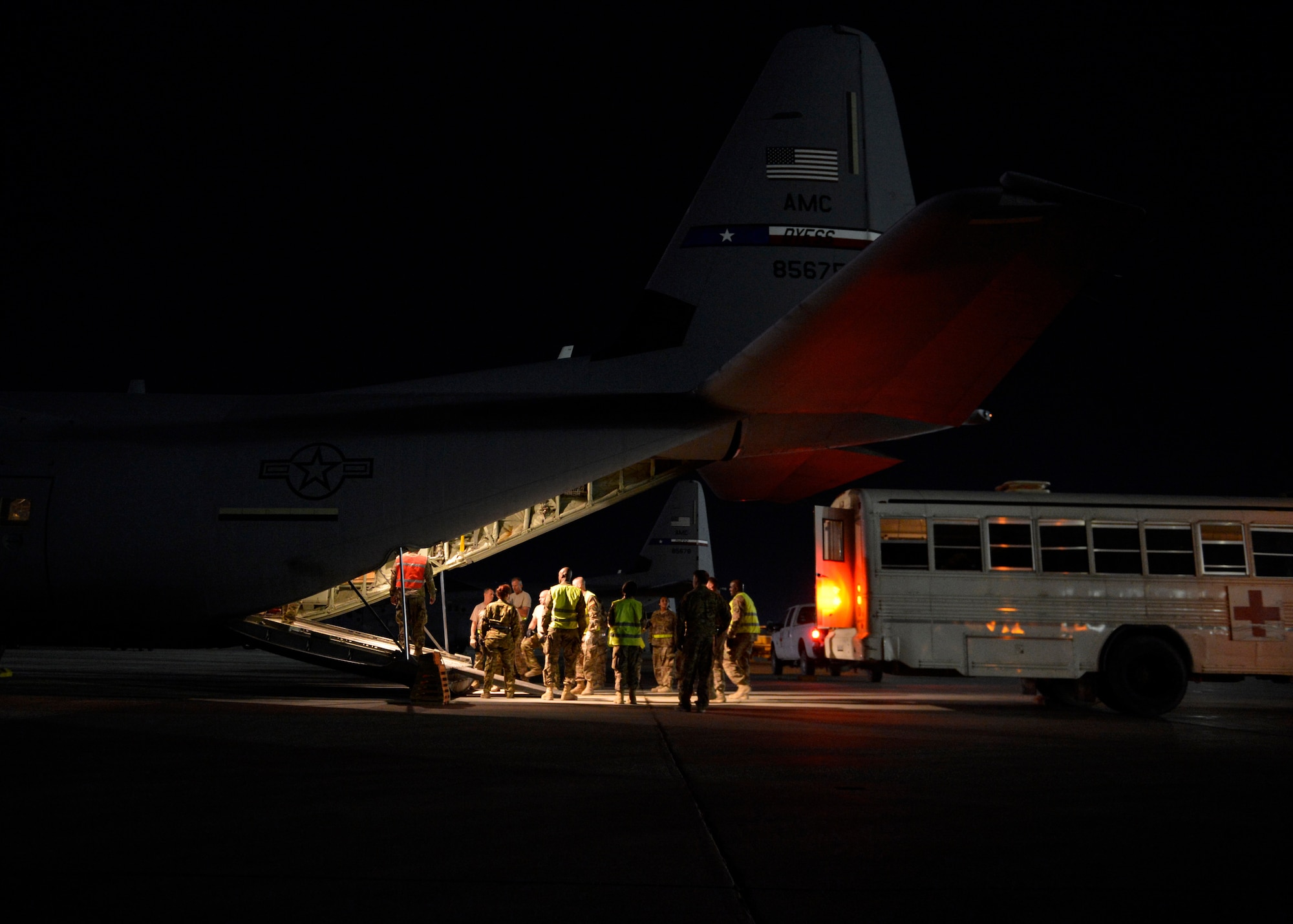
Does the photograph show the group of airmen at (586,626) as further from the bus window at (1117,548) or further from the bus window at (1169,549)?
the bus window at (1169,549)

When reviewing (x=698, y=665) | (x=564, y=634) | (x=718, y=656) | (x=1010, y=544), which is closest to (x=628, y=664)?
(x=564, y=634)

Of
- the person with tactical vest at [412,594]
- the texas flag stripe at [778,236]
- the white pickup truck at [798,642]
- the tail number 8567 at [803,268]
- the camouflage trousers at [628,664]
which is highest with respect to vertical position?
the texas flag stripe at [778,236]

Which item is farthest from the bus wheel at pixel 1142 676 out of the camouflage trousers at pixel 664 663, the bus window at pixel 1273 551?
the camouflage trousers at pixel 664 663

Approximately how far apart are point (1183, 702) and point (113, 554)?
15624 mm

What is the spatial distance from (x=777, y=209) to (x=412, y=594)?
7120 millimetres

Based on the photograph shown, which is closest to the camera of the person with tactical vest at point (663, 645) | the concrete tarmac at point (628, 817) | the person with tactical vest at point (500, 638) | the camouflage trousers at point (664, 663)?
the concrete tarmac at point (628, 817)

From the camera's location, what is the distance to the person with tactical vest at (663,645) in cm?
1655

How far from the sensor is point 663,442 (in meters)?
12.4

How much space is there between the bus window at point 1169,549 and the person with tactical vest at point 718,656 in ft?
18.3

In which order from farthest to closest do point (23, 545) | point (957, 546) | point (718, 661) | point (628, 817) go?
1. point (718, 661)
2. point (957, 546)
3. point (23, 545)
4. point (628, 817)

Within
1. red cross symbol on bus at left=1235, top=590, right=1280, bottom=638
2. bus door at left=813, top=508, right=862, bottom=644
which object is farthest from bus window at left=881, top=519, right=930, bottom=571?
red cross symbol on bus at left=1235, top=590, right=1280, bottom=638

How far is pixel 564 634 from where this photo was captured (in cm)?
1330

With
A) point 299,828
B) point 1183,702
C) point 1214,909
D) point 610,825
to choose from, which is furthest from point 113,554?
point 1183,702

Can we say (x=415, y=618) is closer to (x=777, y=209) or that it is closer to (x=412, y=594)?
(x=412, y=594)
